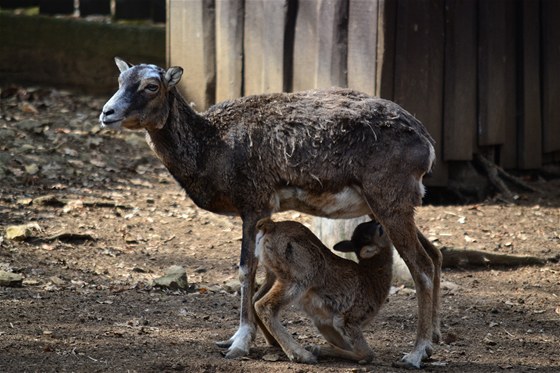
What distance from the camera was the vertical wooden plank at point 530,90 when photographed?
11.6 m

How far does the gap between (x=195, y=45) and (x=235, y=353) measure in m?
6.27

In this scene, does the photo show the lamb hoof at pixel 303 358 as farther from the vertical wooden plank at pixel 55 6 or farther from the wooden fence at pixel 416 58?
the vertical wooden plank at pixel 55 6

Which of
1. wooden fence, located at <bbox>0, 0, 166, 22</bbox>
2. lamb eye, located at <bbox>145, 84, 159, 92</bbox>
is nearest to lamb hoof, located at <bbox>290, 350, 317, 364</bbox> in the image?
lamb eye, located at <bbox>145, 84, 159, 92</bbox>

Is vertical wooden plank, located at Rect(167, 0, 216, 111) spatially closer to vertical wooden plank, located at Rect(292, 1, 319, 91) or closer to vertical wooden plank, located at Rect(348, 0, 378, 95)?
vertical wooden plank, located at Rect(292, 1, 319, 91)

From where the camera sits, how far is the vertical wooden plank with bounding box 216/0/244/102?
39.7 ft

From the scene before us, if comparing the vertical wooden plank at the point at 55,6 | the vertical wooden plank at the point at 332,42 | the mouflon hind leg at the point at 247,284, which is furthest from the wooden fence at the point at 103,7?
the mouflon hind leg at the point at 247,284

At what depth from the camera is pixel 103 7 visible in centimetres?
1432

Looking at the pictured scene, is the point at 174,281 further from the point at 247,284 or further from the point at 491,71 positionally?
the point at 491,71

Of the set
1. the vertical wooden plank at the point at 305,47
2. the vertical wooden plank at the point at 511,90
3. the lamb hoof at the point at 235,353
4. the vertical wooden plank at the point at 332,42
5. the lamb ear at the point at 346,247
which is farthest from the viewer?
the vertical wooden plank at the point at 511,90

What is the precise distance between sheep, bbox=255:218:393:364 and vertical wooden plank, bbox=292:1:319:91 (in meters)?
4.32

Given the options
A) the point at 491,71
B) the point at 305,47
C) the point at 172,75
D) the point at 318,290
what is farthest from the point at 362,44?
the point at 318,290

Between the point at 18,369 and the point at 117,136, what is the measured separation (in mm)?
7008

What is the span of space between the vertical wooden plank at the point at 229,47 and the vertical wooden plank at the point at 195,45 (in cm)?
15

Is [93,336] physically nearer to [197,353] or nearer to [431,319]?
[197,353]
